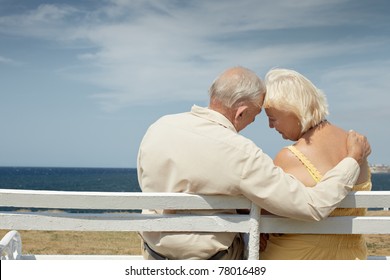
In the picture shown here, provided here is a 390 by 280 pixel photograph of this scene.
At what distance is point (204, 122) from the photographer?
8.86 ft

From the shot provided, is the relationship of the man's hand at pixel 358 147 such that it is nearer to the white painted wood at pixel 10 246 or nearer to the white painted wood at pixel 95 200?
the white painted wood at pixel 95 200

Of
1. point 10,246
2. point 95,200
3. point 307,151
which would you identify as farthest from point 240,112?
point 10,246

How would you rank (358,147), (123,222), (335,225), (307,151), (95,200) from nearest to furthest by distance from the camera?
(95,200) < (123,222) < (335,225) < (358,147) < (307,151)

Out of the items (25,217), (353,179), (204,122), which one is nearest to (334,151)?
(353,179)

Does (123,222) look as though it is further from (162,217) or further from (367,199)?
(367,199)

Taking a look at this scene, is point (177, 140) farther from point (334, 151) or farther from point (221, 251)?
point (334, 151)

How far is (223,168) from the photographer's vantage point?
2.56 m

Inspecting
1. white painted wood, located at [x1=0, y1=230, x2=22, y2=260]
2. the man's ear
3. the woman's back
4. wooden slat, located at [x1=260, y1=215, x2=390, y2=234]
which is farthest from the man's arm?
white painted wood, located at [x1=0, y1=230, x2=22, y2=260]

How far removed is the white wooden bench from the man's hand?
0.78ft

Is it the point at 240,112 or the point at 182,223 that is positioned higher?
the point at 240,112

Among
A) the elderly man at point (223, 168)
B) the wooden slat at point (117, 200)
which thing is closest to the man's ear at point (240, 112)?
the elderly man at point (223, 168)

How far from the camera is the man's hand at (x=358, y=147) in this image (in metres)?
2.82

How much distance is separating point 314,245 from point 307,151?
1.71 ft

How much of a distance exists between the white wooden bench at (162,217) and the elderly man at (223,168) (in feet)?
0.26
